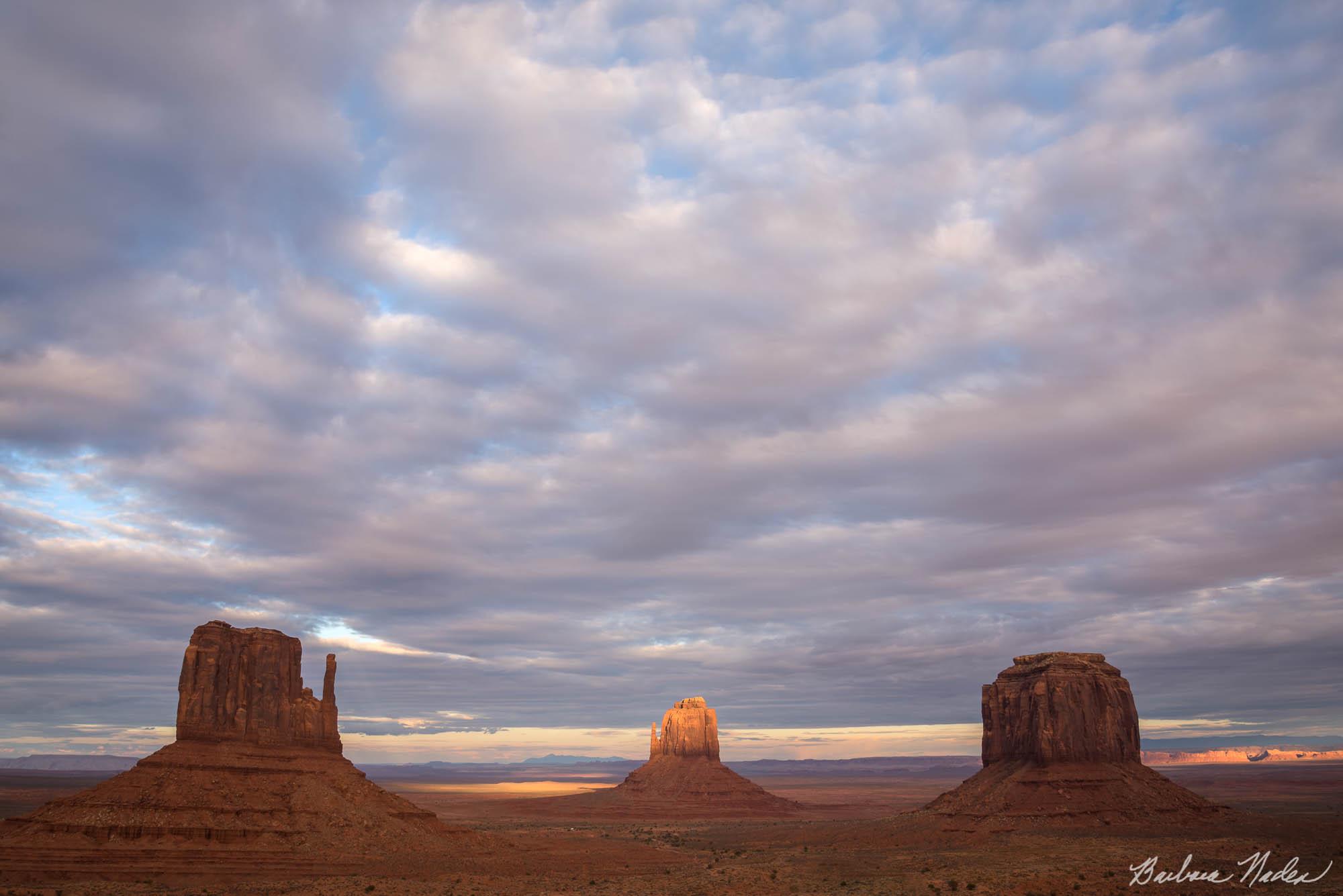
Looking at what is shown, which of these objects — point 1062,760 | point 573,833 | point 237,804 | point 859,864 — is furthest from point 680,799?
point 237,804

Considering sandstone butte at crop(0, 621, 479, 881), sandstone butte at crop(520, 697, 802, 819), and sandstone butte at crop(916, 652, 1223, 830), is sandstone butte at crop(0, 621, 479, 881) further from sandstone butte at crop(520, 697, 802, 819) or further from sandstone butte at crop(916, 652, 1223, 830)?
sandstone butte at crop(520, 697, 802, 819)

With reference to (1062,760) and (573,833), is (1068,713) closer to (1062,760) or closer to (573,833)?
(1062,760)

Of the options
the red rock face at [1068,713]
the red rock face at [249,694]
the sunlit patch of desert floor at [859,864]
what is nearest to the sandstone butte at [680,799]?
the sunlit patch of desert floor at [859,864]

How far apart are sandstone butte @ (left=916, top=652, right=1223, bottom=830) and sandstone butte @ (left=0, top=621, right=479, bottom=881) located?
5586 cm

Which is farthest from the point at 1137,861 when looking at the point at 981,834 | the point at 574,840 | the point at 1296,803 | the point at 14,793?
the point at 14,793

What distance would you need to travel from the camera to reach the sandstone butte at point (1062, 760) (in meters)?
88.8

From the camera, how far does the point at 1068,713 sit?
3922 inches

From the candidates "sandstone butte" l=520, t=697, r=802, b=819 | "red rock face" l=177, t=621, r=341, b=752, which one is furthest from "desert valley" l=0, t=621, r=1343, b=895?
"sandstone butte" l=520, t=697, r=802, b=819

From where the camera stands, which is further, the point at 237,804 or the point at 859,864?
the point at 859,864

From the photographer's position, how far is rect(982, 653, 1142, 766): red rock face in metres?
98.8
